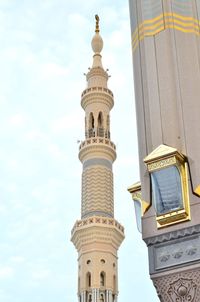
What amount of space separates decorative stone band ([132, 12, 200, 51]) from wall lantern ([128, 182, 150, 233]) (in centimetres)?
134

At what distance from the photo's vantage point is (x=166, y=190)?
4.39 m

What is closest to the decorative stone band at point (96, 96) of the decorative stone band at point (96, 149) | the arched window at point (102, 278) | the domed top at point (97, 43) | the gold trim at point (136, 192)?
the decorative stone band at point (96, 149)

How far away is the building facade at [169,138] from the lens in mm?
4230

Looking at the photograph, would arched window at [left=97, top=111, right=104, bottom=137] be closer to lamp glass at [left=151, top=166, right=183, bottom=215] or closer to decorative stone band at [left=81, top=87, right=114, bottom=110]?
decorative stone band at [left=81, top=87, right=114, bottom=110]

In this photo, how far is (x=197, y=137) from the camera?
4555 mm

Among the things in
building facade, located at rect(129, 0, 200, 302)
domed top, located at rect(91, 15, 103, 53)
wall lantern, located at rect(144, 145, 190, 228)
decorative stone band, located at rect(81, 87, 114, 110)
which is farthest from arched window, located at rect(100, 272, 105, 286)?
wall lantern, located at rect(144, 145, 190, 228)

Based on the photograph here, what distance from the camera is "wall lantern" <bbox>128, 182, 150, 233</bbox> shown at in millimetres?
A: 4531

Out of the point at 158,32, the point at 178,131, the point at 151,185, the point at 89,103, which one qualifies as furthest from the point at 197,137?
the point at 89,103

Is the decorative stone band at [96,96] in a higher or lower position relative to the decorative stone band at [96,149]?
higher

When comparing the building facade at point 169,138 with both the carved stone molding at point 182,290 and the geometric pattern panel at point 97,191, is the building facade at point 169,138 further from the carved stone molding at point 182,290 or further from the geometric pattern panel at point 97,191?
the geometric pattern panel at point 97,191

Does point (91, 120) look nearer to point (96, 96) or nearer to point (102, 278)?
point (96, 96)

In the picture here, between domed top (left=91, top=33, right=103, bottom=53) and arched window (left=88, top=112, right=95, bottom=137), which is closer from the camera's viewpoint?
arched window (left=88, top=112, right=95, bottom=137)

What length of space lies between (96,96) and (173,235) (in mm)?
12712

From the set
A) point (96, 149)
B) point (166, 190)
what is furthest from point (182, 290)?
point (96, 149)
